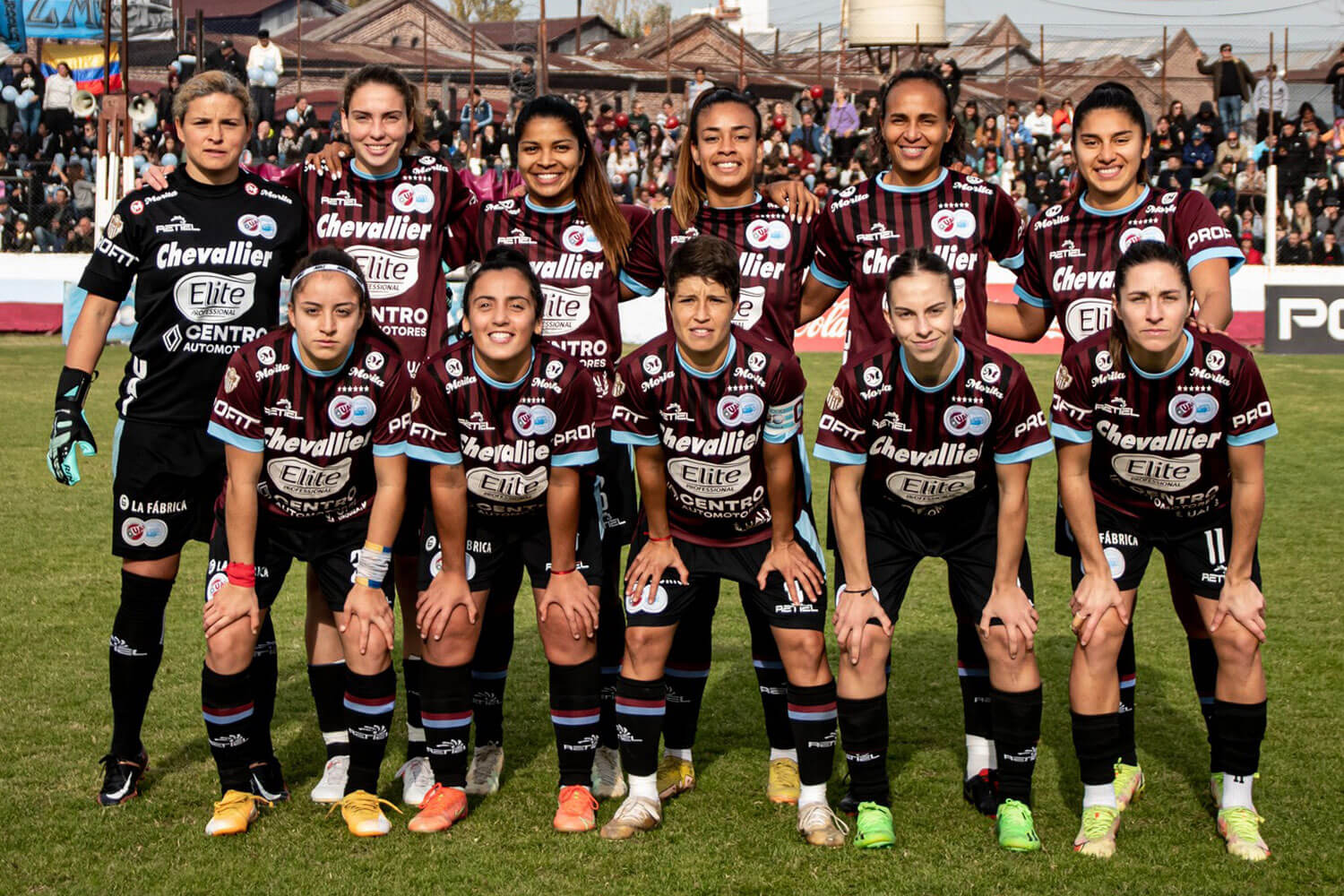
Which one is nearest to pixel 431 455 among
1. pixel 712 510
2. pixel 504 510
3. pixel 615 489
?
pixel 504 510

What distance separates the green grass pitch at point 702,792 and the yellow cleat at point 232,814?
2.0 inches

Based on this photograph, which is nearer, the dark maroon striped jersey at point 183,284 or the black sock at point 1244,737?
the black sock at point 1244,737

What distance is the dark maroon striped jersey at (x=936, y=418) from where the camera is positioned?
15.4 ft

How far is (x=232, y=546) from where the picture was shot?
486 cm

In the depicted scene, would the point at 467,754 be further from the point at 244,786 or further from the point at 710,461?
the point at 710,461

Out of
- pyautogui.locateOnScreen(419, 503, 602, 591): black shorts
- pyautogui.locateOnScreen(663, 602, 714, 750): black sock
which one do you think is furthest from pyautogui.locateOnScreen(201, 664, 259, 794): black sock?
pyautogui.locateOnScreen(663, 602, 714, 750): black sock

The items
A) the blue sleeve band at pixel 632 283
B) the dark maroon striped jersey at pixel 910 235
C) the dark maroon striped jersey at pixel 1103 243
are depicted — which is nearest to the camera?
the dark maroon striped jersey at pixel 1103 243

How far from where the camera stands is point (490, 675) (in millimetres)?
5465

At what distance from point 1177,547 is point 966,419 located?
0.90 m

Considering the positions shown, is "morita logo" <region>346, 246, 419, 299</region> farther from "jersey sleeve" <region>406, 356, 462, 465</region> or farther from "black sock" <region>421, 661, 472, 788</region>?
"black sock" <region>421, 661, 472, 788</region>

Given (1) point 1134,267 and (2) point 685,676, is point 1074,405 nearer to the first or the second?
(1) point 1134,267

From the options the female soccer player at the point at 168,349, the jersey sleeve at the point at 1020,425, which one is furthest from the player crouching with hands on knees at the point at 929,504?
the female soccer player at the point at 168,349

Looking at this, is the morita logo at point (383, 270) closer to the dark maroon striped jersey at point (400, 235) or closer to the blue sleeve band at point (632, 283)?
the dark maroon striped jersey at point (400, 235)

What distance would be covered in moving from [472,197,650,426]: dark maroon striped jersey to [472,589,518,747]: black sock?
93 centimetres
